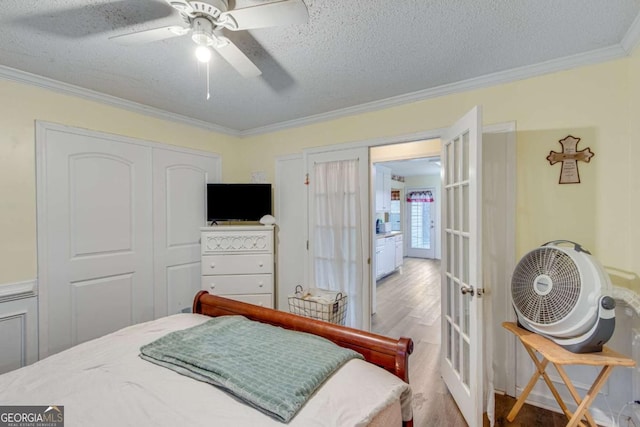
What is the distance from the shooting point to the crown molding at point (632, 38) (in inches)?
60.4

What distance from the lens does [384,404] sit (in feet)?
3.49

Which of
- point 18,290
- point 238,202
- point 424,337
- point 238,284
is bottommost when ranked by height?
point 424,337

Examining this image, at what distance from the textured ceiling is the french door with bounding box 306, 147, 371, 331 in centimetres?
73

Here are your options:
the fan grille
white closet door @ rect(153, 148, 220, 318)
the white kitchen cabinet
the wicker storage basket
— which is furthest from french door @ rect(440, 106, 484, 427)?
the white kitchen cabinet

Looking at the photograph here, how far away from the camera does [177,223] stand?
3.10 m

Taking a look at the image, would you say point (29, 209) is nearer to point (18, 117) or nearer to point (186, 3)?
point (18, 117)

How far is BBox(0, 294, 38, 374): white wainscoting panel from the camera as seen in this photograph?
79.8 inches

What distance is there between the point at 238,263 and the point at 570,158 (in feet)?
9.82

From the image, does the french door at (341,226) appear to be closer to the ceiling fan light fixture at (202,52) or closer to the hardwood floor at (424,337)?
the hardwood floor at (424,337)

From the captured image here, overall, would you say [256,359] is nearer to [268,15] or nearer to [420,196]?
[268,15]

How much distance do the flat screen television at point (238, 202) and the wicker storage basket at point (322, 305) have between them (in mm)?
1110

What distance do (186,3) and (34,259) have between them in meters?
2.29

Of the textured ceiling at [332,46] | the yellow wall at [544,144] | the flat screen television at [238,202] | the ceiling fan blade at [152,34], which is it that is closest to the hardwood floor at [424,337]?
the yellow wall at [544,144]

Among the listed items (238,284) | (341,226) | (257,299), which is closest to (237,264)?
(238,284)
